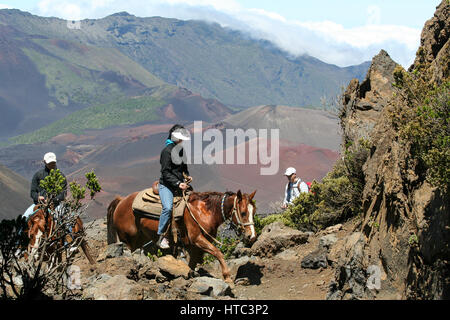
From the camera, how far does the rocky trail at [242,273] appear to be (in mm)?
7980

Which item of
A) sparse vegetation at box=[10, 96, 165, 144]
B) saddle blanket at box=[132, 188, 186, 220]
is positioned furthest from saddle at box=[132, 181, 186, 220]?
sparse vegetation at box=[10, 96, 165, 144]

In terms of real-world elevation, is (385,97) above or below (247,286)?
above

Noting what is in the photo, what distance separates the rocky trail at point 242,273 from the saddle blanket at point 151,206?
0.84 m

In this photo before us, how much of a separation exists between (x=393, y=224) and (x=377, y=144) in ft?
7.82

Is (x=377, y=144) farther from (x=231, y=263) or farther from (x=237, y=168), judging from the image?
(x=237, y=168)

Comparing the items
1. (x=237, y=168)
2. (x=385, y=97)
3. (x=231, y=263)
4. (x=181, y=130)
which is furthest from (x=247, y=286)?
(x=237, y=168)

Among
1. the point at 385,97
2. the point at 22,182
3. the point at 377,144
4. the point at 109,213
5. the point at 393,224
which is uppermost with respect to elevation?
the point at 385,97

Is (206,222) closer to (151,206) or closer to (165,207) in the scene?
(165,207)

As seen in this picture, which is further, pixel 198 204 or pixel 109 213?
pixel 109 213

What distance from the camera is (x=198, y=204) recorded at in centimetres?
1084

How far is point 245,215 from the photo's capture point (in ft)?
32.9

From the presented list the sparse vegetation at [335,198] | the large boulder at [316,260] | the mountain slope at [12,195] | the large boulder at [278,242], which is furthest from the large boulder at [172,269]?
the mountain slope at [12,195]

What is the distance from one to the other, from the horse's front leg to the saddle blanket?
621 mm
